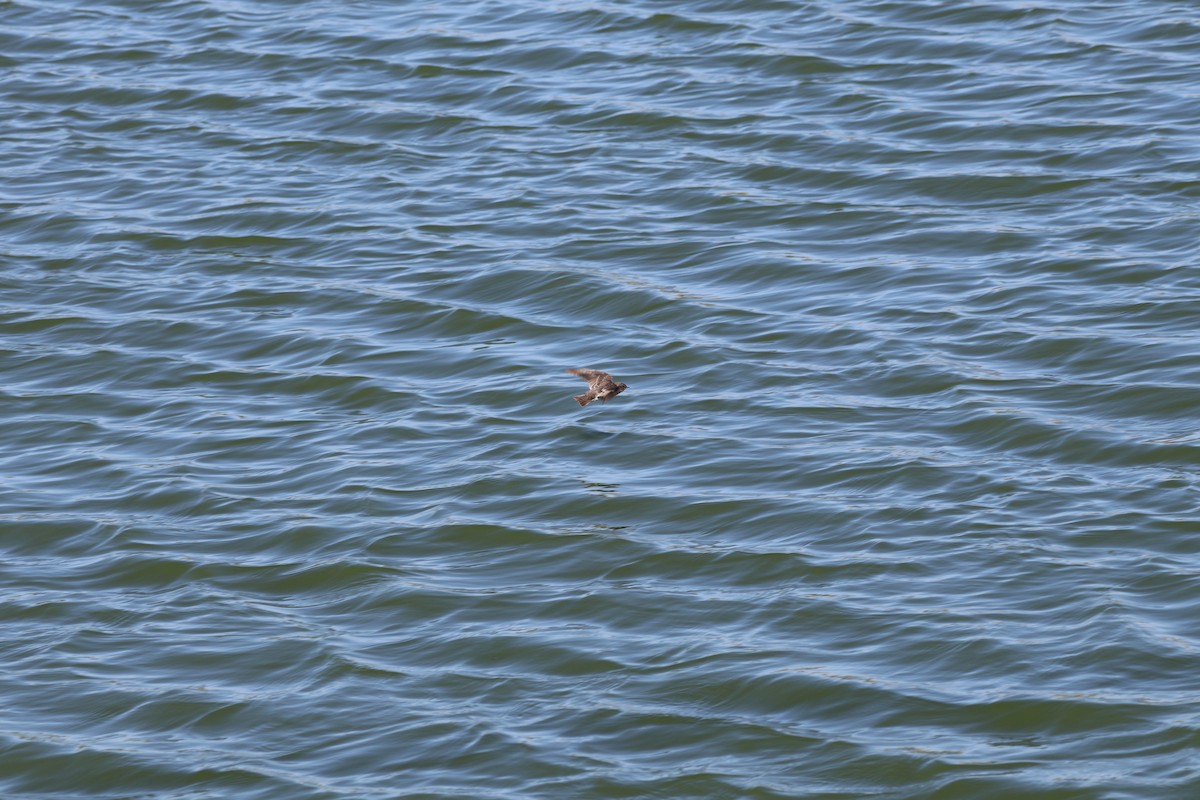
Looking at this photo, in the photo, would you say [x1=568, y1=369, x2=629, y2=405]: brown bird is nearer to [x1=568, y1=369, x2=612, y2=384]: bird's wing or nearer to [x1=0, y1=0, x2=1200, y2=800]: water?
[x1=568, y1=369, x2=612, y2=384]: bird's wing

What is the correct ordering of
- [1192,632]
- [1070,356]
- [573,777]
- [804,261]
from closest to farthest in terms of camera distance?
[573,777], [1192,632], [1070,356], [804,261]

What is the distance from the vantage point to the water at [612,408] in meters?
7.58

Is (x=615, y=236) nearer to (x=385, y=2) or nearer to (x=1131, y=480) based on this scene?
(x=1131, y=480)

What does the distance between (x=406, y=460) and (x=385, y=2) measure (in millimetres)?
8998

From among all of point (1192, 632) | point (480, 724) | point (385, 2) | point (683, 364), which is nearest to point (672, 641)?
point (480, 724)

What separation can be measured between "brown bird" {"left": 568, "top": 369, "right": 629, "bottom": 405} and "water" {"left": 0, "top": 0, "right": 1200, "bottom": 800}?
13.6 inches

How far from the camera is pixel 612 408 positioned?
34.8 ft

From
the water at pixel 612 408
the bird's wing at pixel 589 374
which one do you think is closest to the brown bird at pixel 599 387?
the bird's wing at pixel 589 374

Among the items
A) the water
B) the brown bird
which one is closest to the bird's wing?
the brown bird

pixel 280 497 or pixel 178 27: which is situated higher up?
pixel 178 27

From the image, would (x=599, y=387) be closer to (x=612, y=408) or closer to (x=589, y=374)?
(x=589, y=374)

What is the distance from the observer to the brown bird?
9734 mm

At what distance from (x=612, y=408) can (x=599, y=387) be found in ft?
2.78

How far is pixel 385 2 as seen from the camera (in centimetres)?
1802
